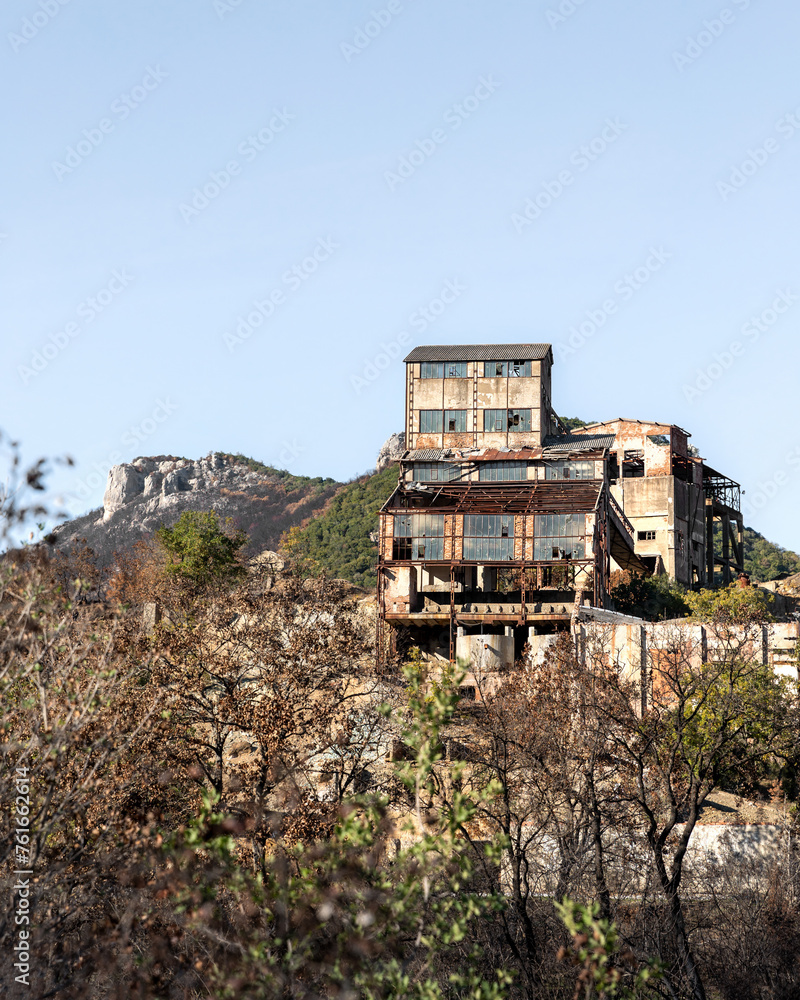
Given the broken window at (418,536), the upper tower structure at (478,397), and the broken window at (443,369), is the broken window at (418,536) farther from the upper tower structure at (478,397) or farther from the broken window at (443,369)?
the broken window at (443,369)

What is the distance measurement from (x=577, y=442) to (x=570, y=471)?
283cm

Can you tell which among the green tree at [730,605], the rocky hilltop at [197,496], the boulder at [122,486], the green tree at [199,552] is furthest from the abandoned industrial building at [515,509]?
the boulder at [122,486]

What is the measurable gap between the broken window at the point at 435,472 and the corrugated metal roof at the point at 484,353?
616 centimetres

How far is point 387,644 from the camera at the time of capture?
4497cm

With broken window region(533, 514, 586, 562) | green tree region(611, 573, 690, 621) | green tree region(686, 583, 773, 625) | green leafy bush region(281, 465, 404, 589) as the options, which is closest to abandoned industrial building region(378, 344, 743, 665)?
broken window region(533, 514, 586, 562)

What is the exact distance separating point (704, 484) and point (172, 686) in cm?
4877

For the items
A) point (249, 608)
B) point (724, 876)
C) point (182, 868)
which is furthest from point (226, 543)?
point (182, 868)

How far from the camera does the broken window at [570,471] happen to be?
52125 millimetres

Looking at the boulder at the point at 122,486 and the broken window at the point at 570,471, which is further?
the boulder at the point at 122,486

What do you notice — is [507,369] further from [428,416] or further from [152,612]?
[152,612]

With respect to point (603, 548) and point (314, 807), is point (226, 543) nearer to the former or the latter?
point (603, 548)

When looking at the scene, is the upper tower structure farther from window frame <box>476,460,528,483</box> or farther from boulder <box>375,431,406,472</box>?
boulder <box>375,431,406,472</box>

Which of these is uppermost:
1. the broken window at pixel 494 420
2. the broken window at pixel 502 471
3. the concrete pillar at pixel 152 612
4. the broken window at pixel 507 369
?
the broken window at pixel 507 369

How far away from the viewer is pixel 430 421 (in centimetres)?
5475
